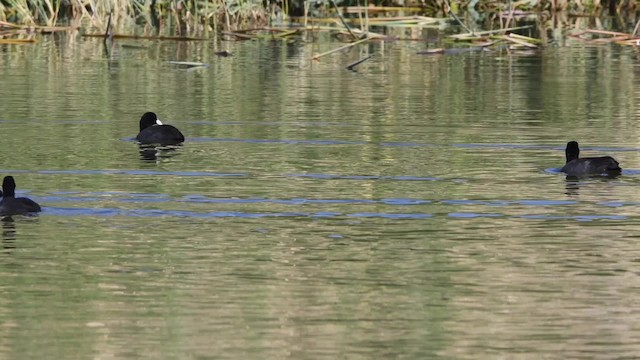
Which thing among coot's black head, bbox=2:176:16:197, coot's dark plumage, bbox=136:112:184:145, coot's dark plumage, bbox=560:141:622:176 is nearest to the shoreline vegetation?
coot's dark plumage, bbox=136:112:184:145

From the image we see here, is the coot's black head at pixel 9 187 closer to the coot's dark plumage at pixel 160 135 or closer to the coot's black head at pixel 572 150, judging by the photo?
the coot's dark plumage at pixel 160 135

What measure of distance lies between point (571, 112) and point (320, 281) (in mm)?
11889

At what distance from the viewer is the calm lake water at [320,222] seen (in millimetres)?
10094

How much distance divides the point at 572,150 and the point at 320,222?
448 cm

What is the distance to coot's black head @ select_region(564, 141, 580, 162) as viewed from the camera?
17.6 m

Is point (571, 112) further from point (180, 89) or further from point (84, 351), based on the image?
point (84, 351)

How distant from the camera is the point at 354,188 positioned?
15.9 meters

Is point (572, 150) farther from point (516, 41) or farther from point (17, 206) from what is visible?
point (516, 41)

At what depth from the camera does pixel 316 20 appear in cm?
3722

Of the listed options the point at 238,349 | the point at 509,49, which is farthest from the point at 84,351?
the point at 509,49

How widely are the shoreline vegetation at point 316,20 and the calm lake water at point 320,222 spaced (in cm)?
652

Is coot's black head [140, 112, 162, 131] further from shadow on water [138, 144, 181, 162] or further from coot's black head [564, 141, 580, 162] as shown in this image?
coot's black head [564, 141, 580, 162]

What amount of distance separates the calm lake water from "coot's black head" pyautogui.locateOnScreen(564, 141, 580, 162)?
0.39 meters

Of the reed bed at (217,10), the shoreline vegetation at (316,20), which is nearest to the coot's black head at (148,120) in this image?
the shoreline vegetation at (316,20)
